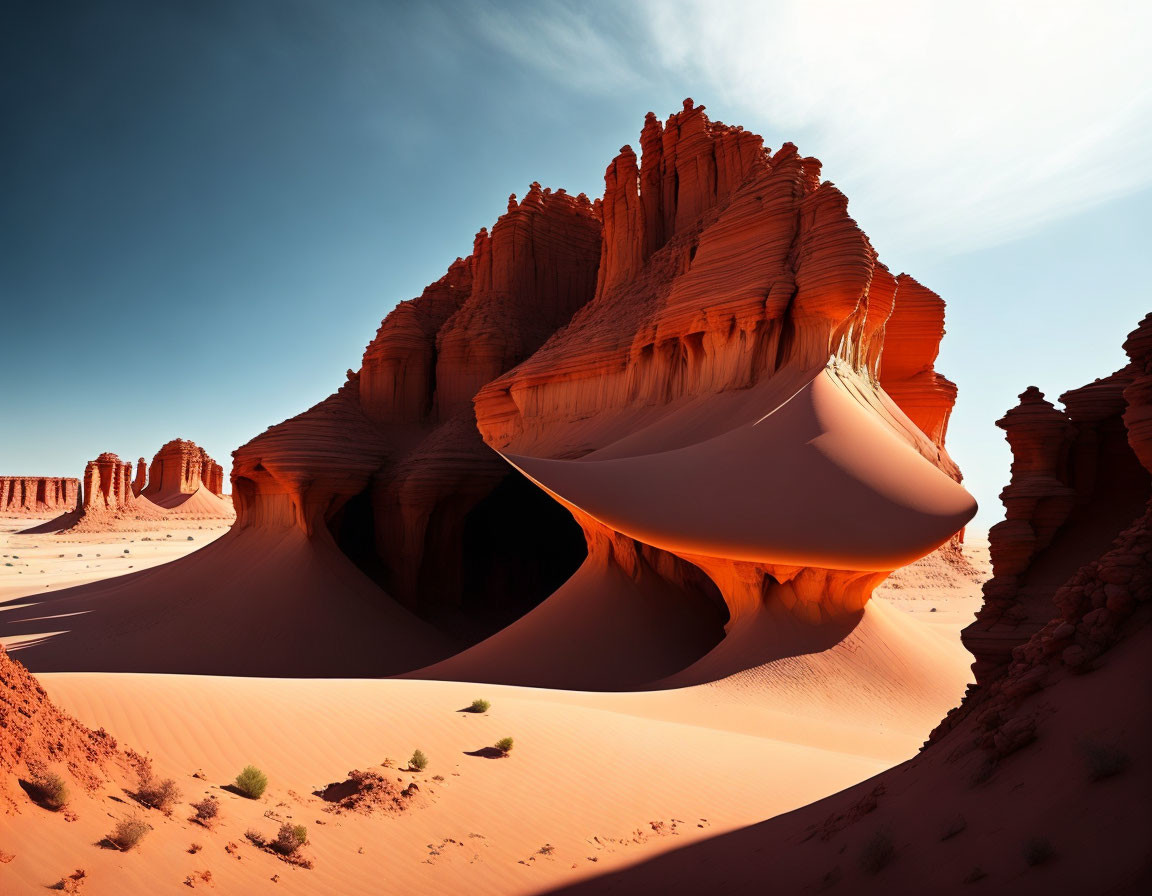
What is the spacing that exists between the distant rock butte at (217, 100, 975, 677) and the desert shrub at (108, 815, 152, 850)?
30.8ft

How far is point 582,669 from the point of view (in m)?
15.2

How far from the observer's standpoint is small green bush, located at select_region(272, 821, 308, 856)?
5750mm

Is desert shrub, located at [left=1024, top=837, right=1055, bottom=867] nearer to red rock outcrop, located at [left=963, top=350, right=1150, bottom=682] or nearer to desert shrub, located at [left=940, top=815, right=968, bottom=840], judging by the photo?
desert shrub, located at [left=940, top=815, right=968, bottom=840]

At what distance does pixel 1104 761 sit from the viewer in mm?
3602

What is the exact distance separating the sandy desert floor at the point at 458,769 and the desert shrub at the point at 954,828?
10.4 feet

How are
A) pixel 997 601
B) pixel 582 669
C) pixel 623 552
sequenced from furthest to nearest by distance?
pixel 623 552 < pixel 582 669 < pixel 997 601

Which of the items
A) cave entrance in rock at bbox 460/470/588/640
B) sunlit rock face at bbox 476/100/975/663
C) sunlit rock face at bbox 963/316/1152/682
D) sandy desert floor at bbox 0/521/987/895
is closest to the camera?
sandy desert floor at bbox 0/521/987/895

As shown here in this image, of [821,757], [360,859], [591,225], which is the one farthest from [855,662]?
[591,225]

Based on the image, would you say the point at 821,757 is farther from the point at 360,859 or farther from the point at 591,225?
the point at 591,225

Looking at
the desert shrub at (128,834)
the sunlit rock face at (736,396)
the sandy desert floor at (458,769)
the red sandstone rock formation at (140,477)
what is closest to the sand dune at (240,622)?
the sunlit rock face at (736,396)

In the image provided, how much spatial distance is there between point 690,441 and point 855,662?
18.0 feet

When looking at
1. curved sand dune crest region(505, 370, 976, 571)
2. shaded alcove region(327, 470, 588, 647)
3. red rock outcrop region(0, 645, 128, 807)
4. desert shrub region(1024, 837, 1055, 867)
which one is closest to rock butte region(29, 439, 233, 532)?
shaded alcove region(327, 470, 588, 647)

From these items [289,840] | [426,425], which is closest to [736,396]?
[289,840]

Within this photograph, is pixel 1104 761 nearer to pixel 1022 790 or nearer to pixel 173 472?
pixel 1022 790
